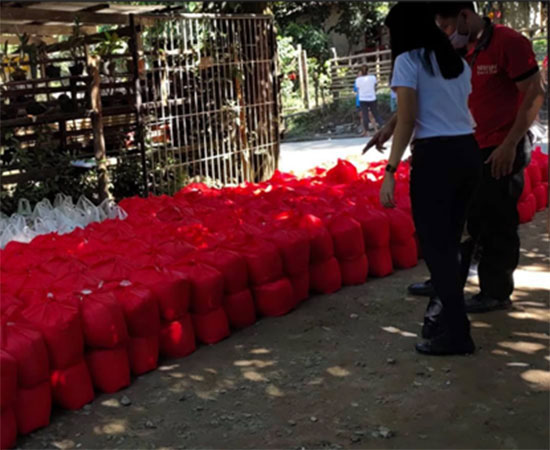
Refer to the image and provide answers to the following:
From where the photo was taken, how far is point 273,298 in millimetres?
4668

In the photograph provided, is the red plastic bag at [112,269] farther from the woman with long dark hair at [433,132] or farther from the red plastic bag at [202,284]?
the woman with long dark hair at [433,132]

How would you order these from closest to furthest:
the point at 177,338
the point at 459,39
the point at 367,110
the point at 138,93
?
the point at 177,338
the point at 459,39
the point at 138,93
the point at 367,110

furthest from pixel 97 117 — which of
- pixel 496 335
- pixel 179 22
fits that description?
pixel 496 335

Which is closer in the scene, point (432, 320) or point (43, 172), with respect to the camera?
point (432, 320)

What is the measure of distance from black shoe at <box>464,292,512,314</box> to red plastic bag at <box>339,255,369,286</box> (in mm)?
927

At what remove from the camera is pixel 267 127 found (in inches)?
379

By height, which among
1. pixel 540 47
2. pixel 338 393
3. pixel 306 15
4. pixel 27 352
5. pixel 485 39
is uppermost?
pixel 306 15

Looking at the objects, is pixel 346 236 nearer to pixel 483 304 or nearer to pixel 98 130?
pixel 483 304

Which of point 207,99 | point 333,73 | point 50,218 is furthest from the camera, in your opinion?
point 333,73

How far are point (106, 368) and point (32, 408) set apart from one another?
1.52 feet

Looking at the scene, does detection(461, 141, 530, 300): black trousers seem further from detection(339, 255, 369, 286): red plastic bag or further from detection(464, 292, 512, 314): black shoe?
detection(339, 255, 369, 286): red plastic bag

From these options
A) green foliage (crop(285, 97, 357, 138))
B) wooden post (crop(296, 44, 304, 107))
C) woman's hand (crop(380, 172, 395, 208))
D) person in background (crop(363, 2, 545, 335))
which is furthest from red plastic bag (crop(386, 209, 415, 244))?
wooden post (crop(296, 44, 304, 107))

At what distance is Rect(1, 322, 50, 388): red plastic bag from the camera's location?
10.8ft

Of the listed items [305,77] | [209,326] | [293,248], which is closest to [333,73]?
[305,77]
